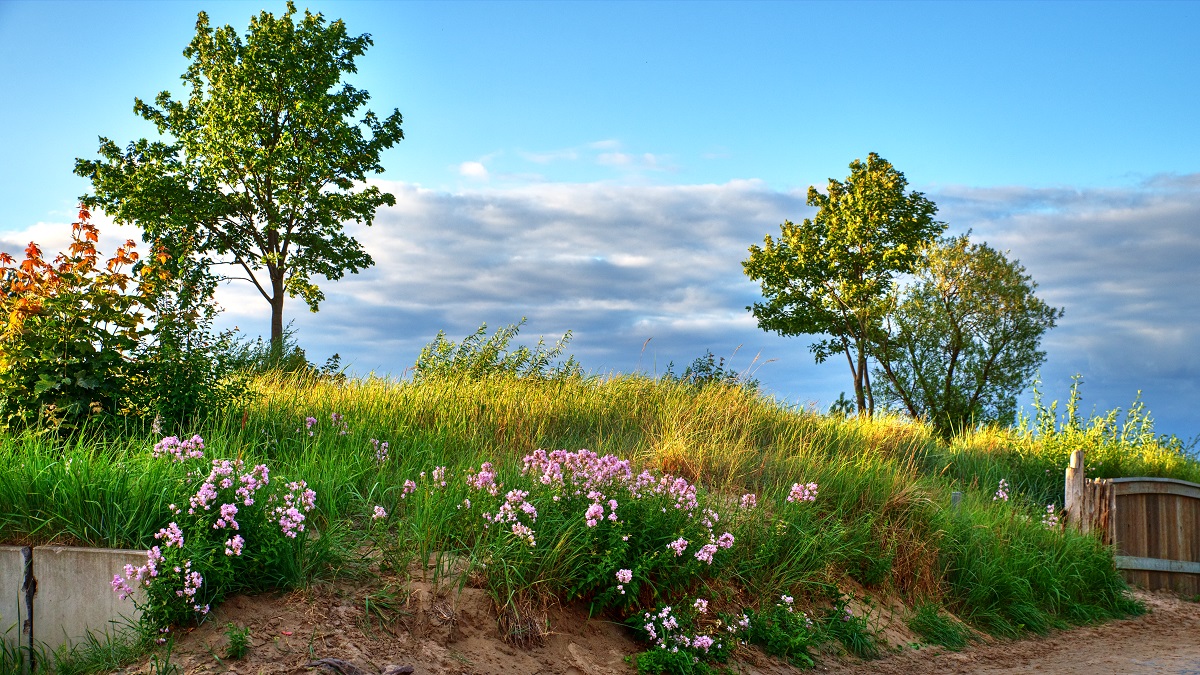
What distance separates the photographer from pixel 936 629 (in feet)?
23.9

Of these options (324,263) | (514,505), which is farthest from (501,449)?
(324,263)

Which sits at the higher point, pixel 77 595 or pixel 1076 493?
pixel 1076 493

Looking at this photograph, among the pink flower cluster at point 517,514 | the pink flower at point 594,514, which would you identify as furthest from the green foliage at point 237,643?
the pink flower at point 594,514

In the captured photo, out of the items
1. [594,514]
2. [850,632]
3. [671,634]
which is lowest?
[850,632]

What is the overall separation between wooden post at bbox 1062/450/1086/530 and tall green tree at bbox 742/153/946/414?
1731 centimetres

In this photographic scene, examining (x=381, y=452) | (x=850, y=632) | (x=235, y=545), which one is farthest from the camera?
(x=381, y=452)

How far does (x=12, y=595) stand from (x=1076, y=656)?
7988mm

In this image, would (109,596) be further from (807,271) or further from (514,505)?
(807,271)

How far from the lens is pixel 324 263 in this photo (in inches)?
928

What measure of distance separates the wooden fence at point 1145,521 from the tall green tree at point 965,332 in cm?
1566

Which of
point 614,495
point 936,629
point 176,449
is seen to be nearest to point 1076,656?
point 936,629

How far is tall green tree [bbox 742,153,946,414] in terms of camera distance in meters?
29.2

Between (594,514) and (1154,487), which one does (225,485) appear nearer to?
(594,514)

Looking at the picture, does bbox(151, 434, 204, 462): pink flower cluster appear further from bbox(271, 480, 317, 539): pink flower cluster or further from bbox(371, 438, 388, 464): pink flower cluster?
Answer: bbox(371, 438, 388, 464): pink flower cluster
